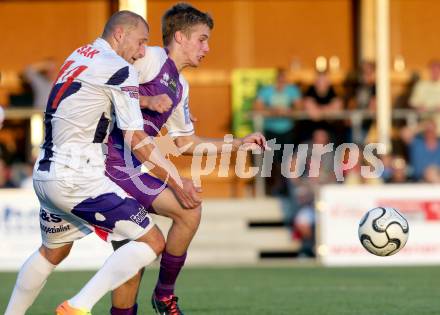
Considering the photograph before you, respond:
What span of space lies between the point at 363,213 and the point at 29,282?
8571 mm

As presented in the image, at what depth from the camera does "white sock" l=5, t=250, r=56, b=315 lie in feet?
23.9

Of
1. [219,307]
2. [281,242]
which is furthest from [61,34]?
[219,307]

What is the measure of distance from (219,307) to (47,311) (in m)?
1.45

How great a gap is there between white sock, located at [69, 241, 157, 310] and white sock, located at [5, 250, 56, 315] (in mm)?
489

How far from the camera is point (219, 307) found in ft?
31.1

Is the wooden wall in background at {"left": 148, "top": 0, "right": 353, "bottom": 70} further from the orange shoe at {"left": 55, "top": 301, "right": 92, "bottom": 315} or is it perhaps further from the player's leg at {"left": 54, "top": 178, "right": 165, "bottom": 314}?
the orange shoe at {"left": 55, "top": 301, "right": 92, "bottom": 315}

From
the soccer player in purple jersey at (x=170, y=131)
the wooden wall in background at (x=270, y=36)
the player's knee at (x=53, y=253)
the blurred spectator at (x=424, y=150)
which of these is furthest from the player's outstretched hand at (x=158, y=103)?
the wooden wall in background at (x=270, y=36)

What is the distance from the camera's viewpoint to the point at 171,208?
25.8 feet

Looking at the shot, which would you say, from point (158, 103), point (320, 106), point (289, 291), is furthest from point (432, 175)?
point (158, 103)

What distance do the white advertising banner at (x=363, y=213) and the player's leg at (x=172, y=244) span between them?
728 centimetres

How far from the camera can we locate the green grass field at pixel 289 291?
9.18m

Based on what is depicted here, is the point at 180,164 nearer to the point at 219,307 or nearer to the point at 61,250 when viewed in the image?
the point at 219,307

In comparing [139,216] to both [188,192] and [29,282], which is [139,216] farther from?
[29,282]

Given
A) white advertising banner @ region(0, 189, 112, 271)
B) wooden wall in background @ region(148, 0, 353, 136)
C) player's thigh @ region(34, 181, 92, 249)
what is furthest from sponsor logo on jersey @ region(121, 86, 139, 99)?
wooden wall in background @ region(148, 0, 353, 136)
